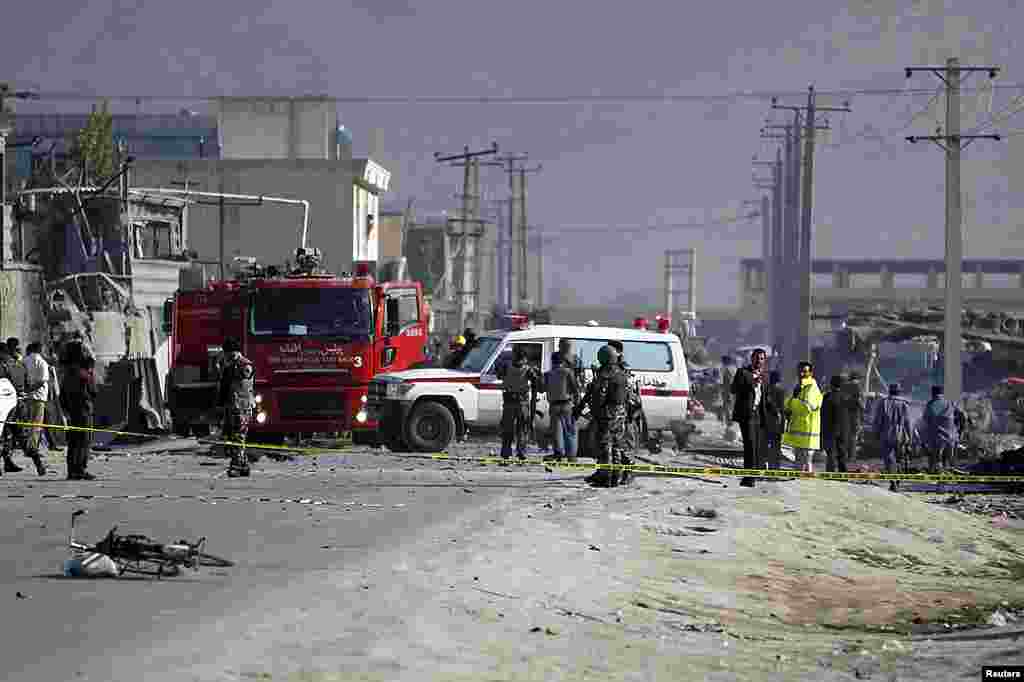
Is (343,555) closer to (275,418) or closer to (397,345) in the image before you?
(275,418)

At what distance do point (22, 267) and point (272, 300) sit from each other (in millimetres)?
12613

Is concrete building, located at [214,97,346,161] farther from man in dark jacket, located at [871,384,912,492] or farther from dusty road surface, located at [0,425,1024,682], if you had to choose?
dusty road surface, located at [0,425,1024,682]

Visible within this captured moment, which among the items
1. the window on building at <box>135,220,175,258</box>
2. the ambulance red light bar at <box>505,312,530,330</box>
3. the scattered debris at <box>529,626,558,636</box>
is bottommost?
the scattered debris at <box>529,626,558,636</box>

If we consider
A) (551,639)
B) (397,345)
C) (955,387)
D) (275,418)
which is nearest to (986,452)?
(955,387)

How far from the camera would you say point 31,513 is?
54.3 feet

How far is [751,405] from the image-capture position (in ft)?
69.9

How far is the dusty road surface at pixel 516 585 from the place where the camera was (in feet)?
30.7

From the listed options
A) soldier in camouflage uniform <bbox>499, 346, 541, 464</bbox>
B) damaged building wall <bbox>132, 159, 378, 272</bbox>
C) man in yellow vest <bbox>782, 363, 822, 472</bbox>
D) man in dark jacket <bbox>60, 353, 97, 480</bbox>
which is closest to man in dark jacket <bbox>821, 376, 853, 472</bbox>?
man in yellow vest <bbox>782, 363, 822, 472</bbox>

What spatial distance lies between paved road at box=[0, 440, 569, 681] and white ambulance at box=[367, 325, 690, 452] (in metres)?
0.92

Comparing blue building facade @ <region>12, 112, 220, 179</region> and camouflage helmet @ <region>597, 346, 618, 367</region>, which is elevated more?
blue building facade @ <region>12, 112, 220, 179</region>

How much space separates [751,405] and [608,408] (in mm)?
2183

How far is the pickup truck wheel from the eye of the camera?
26453 mm

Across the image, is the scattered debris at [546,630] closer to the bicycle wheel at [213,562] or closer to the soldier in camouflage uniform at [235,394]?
the bicycle wheel at [213,562]

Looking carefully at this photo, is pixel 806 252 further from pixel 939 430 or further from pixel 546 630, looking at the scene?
pixel 546 630
